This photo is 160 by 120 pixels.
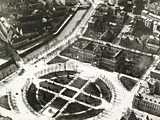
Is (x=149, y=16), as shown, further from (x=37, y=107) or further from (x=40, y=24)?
(x=37, y=107)

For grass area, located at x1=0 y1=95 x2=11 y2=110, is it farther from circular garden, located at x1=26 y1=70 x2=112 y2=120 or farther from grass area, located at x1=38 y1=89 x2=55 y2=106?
grass area, located at x1=38 y1=89 x2=55 y2=106

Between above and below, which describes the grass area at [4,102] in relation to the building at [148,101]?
above

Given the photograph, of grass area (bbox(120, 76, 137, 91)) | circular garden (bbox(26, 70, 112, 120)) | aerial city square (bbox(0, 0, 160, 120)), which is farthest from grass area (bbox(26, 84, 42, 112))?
grass area (bbox(120, 76, 137, 91))

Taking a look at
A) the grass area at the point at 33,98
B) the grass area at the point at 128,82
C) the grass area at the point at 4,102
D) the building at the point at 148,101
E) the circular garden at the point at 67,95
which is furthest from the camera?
the grass area at the point at 128,82

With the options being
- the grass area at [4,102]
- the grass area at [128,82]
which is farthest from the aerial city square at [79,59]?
the grass area at [4,102]

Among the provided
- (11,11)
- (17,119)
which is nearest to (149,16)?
(11,11)

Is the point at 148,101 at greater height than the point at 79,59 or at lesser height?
lesser

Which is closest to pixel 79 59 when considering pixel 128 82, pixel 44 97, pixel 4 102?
pixel 128 82

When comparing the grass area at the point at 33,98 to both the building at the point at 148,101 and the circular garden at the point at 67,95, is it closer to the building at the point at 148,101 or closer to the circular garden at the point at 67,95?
the circular garden at the point at 67,95

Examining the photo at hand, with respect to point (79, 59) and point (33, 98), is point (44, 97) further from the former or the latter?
point (79, 59)

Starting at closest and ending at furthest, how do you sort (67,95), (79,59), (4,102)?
(4,102) → (67,95) → (79,59)
